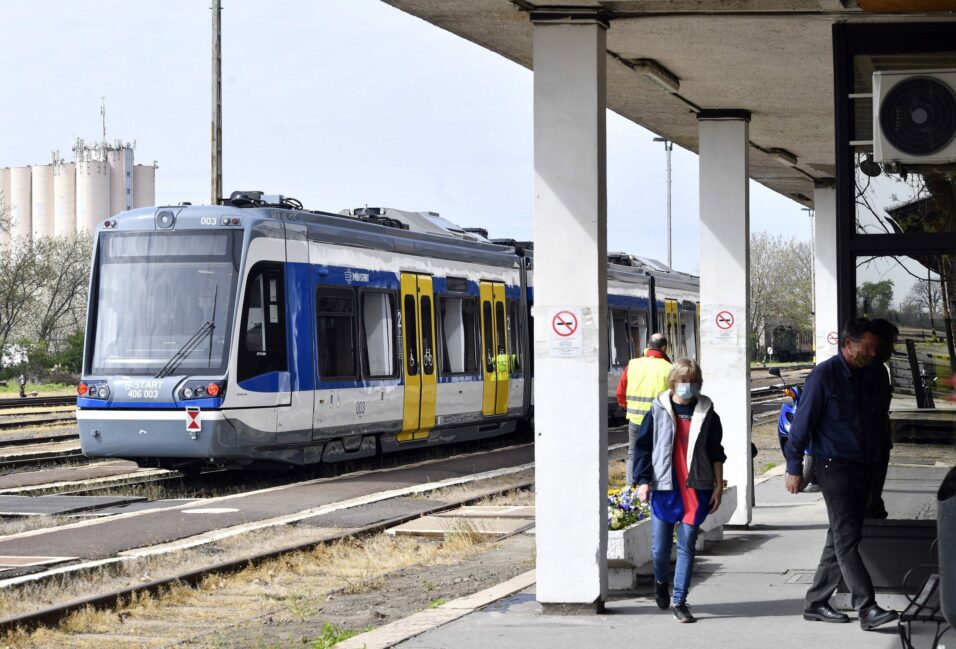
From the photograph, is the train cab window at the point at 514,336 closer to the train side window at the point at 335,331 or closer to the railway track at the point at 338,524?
the railway track at the point at 338,524

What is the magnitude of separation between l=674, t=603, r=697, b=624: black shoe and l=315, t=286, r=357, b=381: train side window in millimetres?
10945

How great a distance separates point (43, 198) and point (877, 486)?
143017 mm

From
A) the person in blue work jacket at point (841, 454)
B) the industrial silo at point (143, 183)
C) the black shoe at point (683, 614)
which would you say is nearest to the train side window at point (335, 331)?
the black shoe at point (683, 614)

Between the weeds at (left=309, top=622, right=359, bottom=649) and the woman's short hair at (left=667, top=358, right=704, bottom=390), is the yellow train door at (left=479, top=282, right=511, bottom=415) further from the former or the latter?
the woman's short hair at (left=667, top=358, right=704, bottom=390)

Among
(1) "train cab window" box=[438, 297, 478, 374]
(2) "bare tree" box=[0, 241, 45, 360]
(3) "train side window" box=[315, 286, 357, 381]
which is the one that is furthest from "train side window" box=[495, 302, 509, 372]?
(2) "bare tree" box=[0, 241, 45, 360]

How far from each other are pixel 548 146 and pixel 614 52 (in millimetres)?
1944

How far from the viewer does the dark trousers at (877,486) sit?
344 inches

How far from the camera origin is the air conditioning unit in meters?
9.18

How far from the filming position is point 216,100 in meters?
30.9

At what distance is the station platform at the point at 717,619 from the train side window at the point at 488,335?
13.1m

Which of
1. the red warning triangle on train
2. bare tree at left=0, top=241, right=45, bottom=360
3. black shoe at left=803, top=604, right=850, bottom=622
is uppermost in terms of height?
bare tree at left=0, top=241, right=45, bottom=360

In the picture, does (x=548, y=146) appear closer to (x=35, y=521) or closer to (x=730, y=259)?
(x=730, y=259)

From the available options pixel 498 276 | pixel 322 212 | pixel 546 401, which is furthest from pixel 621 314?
pixel 546 401

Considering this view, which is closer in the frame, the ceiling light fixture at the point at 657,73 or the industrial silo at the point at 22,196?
the ceiling light fixture at the point at 657,73
